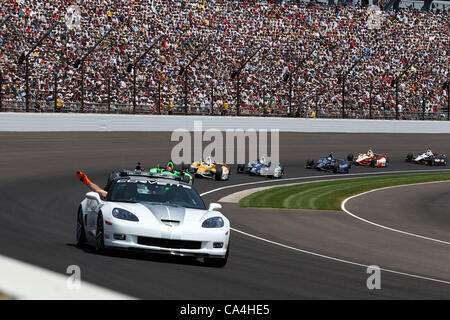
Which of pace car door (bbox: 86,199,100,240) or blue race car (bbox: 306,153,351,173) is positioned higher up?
pace car door (bbox: 86,199,100,240)

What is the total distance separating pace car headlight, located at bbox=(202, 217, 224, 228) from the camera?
→ 1125 cm

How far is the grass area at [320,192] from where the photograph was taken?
969 inches

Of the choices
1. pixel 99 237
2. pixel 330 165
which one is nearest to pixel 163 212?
pixel 99 237

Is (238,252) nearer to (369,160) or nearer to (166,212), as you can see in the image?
(166,212)

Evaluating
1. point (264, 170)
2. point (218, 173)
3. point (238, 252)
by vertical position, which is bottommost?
point (264, 170)

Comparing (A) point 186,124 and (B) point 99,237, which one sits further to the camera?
(A) point 186,124

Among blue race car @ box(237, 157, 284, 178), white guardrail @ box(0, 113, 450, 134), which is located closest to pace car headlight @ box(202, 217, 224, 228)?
blue race car @ box(237, 157, 284, 178)

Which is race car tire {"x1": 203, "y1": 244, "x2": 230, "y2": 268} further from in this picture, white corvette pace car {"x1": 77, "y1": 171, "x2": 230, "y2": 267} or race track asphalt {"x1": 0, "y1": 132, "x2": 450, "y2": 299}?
race track asphalt {"x1": 0, "y1": 132, "x2": 450, "y2": 299}

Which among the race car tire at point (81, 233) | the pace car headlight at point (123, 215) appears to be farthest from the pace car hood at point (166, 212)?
the race car tire at point (81, 233)

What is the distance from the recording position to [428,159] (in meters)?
47.1

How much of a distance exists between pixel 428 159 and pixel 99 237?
126 ft

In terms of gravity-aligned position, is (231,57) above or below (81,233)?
above

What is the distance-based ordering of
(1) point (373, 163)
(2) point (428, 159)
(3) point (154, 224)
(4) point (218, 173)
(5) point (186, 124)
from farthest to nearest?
(2) point (428, 159), (5) point (186, 124), (1) point (373, 163), (4) point (218, 173), (3) point (154, 224)

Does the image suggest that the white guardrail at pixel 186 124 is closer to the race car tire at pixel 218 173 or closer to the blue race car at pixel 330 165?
the blue race car at pixel 330 165
